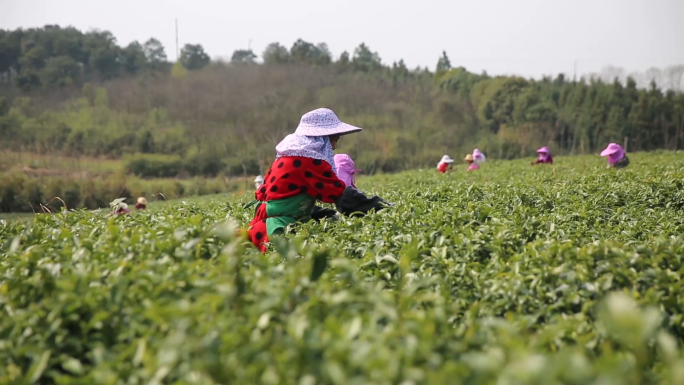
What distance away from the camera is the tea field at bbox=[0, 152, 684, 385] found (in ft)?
5.03

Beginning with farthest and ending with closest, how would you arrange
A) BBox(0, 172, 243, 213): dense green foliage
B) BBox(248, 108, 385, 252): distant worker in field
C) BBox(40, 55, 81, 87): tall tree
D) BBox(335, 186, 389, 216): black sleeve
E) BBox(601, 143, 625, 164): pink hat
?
BBox(40, 55, 81, 87): tall tree < BBox(0, 172, 243, 213): dense green foliage < BBox(601, 143, 625, 164): pink hat < BBox(335, 186, 389, 216): black sleeve < BBox(248, 108, 385, 252): distant worker in field

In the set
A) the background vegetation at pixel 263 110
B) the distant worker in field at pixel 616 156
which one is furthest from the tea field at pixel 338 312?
the background vegetation at pixel 263 110

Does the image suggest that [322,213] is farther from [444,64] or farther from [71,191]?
[444,64]

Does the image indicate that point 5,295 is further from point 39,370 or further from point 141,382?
point 141,382

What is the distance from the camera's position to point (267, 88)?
2985 inches

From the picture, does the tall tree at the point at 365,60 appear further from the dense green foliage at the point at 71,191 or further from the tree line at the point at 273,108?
the dense green foliage at the point at 71,191

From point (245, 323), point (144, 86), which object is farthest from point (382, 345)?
point (144, 86)

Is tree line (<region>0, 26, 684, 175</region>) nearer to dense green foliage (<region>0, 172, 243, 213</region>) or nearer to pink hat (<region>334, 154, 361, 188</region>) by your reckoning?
dense green foliage (<region>0, 172, 243, 213</region>)

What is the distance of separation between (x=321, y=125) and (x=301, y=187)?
0.62 metres

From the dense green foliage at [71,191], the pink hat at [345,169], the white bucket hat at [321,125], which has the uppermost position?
the white bucket hat at [321,125]

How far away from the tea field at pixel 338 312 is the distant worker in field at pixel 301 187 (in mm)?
1072

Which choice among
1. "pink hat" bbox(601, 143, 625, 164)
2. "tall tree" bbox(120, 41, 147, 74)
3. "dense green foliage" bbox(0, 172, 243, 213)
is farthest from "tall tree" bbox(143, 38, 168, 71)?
"pink hat" bbox(601, 143, 625, 164)

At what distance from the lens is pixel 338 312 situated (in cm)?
191

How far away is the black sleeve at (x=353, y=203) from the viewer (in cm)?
490
